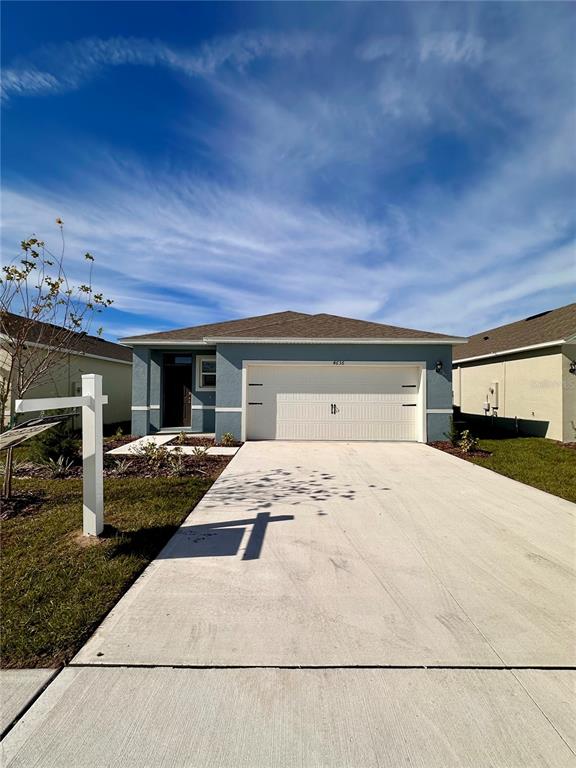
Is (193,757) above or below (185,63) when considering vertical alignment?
below

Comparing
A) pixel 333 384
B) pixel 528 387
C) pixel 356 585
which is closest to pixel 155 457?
pixel 333 384

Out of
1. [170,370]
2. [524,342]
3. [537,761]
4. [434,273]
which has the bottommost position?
[537,761]

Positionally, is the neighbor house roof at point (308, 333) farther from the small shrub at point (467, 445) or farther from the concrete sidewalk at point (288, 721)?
the concrete sidewalk at point (288, 721)

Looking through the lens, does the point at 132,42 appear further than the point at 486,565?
Yes

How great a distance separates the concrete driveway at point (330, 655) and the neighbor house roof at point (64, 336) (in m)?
4.08

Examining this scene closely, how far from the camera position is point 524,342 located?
1258 cm

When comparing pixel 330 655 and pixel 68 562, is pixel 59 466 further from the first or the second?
pixel 330 655

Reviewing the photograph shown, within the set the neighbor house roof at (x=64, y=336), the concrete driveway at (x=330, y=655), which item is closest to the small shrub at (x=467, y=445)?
the concrete driveway at (x=330, y=655)

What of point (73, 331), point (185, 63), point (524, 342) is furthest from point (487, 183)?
point (73, 331)

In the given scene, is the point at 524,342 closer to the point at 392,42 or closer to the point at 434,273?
the point at 434,273

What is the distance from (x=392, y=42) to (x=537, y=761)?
32.0 feet

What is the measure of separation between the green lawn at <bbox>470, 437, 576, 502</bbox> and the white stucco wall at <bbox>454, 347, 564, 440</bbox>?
3.23ft

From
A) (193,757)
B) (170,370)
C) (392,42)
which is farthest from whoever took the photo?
(170,370)

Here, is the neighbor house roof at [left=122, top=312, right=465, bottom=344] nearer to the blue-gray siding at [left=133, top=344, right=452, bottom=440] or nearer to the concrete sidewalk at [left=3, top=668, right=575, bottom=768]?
the blue-gray siding at [left=133, top=344, right=452, bottom=440]
